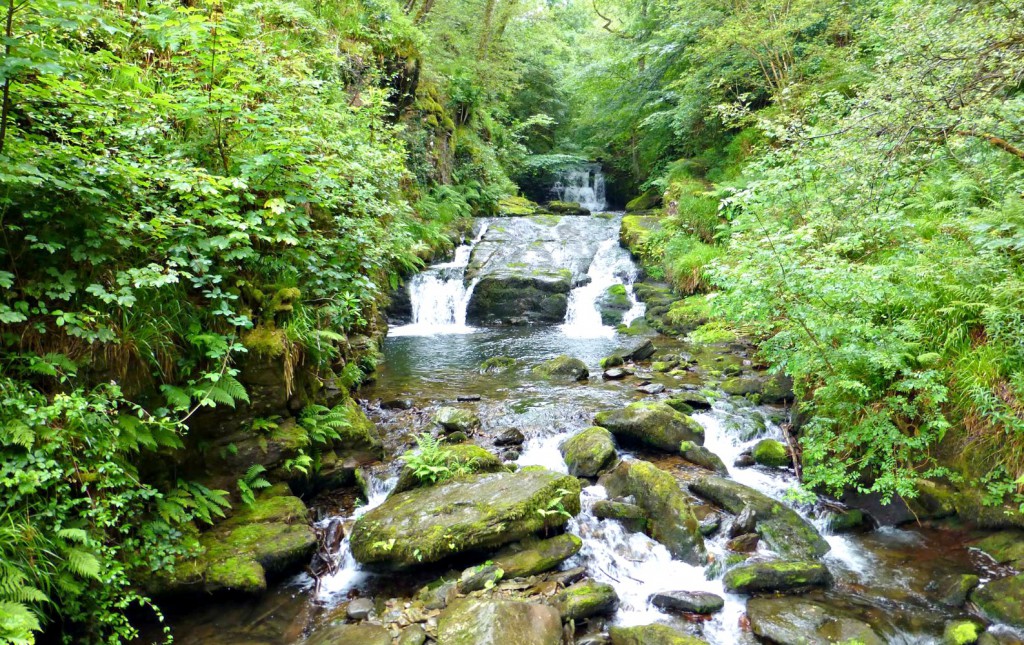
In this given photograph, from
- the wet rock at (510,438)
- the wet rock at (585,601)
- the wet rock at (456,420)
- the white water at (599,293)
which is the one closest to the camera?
the wet rock at (585,601)

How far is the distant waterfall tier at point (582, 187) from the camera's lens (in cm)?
2769

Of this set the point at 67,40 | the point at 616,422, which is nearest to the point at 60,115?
the point at 67,40

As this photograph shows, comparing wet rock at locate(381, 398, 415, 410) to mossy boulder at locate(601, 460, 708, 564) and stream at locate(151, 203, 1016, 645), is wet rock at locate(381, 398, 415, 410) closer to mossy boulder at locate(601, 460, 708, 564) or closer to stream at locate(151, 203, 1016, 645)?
stream at locate(151, 203, 1016, 645)

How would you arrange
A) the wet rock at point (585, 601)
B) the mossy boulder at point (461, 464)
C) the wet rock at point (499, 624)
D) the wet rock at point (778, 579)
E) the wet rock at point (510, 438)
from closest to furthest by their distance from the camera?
the wet rock at point (499, 624)
the wet rock at point (585, 601)
the wet rock at point (778, 579)
the mossy boulder at point (461, 464)
the wet rock at point (510, 438)

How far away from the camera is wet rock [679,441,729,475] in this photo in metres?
6.63

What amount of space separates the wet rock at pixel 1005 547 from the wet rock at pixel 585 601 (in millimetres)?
3469

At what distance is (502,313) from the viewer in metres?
16.2

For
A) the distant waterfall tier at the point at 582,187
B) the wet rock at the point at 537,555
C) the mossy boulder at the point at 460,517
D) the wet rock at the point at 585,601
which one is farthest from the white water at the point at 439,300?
the distant waterfall tier at the point at 582,187

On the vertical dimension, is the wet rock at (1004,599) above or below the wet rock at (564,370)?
below

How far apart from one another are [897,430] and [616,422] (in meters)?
3.29

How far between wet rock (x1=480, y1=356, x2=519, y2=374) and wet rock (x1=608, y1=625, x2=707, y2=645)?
693 centimetres

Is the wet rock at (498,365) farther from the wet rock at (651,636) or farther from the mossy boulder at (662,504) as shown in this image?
the wet rock at (651,636)

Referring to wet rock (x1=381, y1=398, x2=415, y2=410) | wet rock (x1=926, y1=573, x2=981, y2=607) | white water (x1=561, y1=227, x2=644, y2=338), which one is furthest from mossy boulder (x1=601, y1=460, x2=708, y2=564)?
white water (x1=561, y1=227, x2=644, y2=338)

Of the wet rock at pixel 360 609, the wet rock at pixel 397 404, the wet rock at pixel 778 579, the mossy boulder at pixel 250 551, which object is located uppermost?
the wet rock at pixel 397 404
